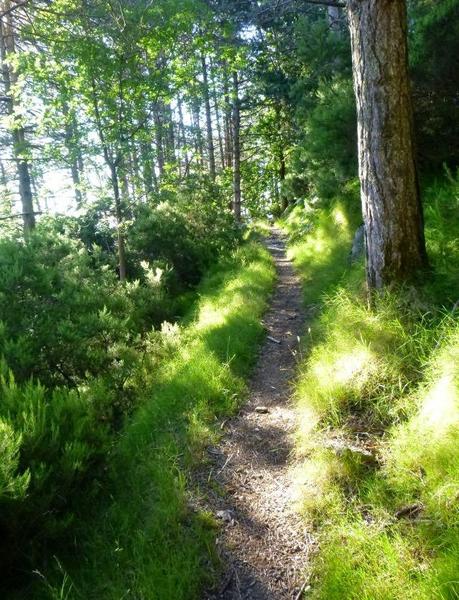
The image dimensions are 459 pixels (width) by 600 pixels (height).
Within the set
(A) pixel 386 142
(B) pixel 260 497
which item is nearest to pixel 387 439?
(B) pixel 260 497

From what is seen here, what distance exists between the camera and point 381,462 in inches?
114

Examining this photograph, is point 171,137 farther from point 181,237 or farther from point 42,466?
point 42,466

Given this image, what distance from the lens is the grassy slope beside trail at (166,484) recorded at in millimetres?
2482

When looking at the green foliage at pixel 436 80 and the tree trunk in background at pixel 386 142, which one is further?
the green foliage at pixel 436 80

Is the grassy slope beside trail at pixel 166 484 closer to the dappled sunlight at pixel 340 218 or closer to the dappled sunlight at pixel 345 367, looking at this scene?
the dappled sunlight at pixel 345 367

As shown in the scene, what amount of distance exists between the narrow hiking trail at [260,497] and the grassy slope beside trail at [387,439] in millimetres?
175

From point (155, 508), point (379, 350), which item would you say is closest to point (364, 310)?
point (379, 350)

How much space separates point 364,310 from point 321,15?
14.5 metres

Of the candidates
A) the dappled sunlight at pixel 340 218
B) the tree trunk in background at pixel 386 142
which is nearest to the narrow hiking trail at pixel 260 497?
the tree trunk in background at pixel 386 142

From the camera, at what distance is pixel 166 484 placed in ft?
10.2

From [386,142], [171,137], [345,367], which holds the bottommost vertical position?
[345,367]

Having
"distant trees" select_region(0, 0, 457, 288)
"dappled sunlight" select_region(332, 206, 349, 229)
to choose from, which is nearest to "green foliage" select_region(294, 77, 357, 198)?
"distant trees" select_region(0, 0, 457, 288)

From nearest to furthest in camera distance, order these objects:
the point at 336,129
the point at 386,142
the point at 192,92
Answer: the point at 386,142, the point at 336,129, the point at 192,92

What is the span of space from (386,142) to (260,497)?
3530 mm
